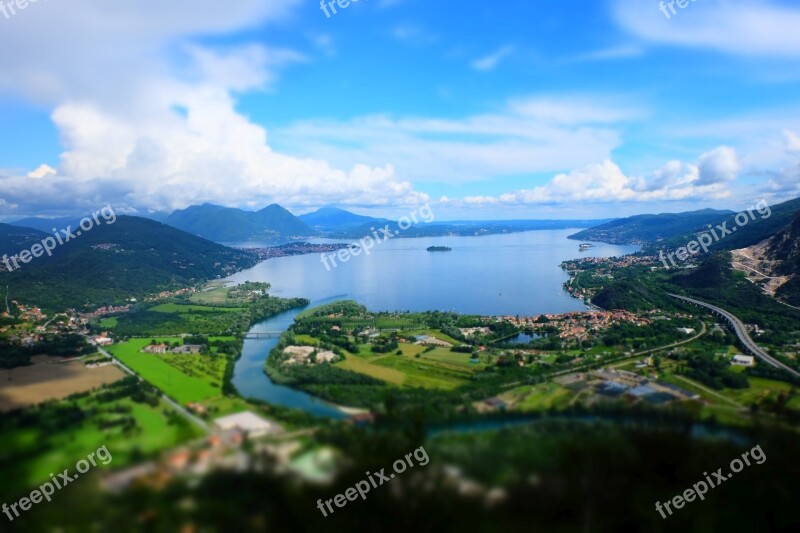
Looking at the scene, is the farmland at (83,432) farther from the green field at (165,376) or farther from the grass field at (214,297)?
the grass field at (214,297)

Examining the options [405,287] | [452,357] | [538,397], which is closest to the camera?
[538,397]

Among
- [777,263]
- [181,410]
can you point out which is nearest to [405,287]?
[777,263]

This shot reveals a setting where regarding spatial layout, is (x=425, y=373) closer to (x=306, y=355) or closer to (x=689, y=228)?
(x=306, y=355)

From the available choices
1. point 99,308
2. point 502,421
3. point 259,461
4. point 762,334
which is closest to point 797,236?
point 762,334

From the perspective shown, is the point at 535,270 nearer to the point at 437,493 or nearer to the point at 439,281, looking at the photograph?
the point at 439,281

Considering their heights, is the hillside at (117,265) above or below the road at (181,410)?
above

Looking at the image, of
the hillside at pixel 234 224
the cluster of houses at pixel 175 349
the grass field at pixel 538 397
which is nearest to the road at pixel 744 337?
the grass field at pixel 538 397

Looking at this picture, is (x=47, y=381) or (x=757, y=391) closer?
(x=757, y=391)
